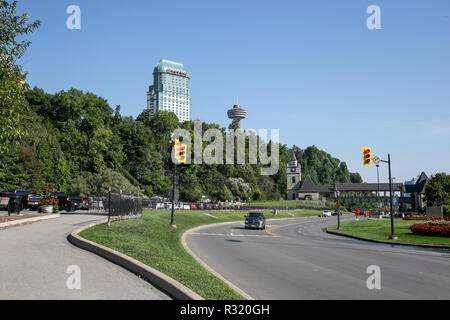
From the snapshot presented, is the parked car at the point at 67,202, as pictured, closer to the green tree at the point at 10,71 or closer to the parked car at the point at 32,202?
the parked car at the point at 32,202

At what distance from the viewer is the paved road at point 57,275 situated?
25.5 ft

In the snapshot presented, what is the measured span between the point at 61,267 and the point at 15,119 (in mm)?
10105

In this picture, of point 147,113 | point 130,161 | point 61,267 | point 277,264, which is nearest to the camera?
point 61,267

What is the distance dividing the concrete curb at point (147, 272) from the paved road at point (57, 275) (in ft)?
0.71

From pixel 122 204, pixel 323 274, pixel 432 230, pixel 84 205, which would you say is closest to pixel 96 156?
pixel 84 205

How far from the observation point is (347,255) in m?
17.6

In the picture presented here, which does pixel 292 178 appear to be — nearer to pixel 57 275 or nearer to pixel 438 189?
pixel 438 189

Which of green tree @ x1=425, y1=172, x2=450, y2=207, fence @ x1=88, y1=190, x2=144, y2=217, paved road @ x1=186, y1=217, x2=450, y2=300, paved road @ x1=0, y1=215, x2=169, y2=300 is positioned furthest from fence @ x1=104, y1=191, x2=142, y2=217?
green tree @ x1=425, y1=172, x2=450, y2=207

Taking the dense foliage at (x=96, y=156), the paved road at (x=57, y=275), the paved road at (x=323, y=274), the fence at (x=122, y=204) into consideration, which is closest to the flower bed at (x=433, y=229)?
the paved road at (x=323, y=274)

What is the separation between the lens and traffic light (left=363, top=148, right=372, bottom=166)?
27.4m

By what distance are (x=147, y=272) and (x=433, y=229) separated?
84.7ft
